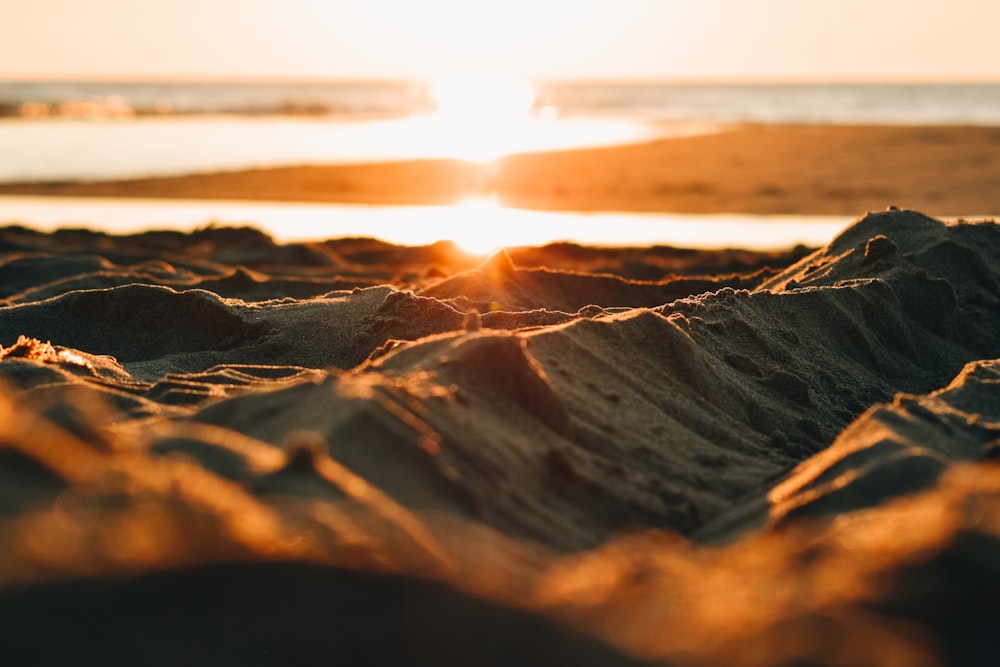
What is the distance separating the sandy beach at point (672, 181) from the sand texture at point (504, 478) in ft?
27.5

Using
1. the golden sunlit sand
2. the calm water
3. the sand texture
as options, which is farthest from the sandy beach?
the sand texture

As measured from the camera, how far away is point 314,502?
273 cm

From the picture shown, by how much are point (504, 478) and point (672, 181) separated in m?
14.7

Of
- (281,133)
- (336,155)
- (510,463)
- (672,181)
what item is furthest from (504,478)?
(281,133)

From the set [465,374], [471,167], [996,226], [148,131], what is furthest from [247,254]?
[148,131]

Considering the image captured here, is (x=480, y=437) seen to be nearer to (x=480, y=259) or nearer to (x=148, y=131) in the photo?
(x=480, y=259)

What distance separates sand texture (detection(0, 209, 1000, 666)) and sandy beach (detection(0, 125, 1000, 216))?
27.5ft

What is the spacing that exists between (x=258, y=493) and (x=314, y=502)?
0.16 m

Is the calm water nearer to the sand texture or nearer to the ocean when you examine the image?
the ocean

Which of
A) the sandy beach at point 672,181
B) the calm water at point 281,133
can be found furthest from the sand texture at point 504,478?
the calm water at point 281,133

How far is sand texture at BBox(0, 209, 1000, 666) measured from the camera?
2.27 m

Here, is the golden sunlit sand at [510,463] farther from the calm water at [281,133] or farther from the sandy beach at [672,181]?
the calm water at [281,133]

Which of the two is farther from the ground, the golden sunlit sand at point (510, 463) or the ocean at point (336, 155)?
the ocean at point (336, 155)

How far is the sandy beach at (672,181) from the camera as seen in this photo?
50.4 feet
